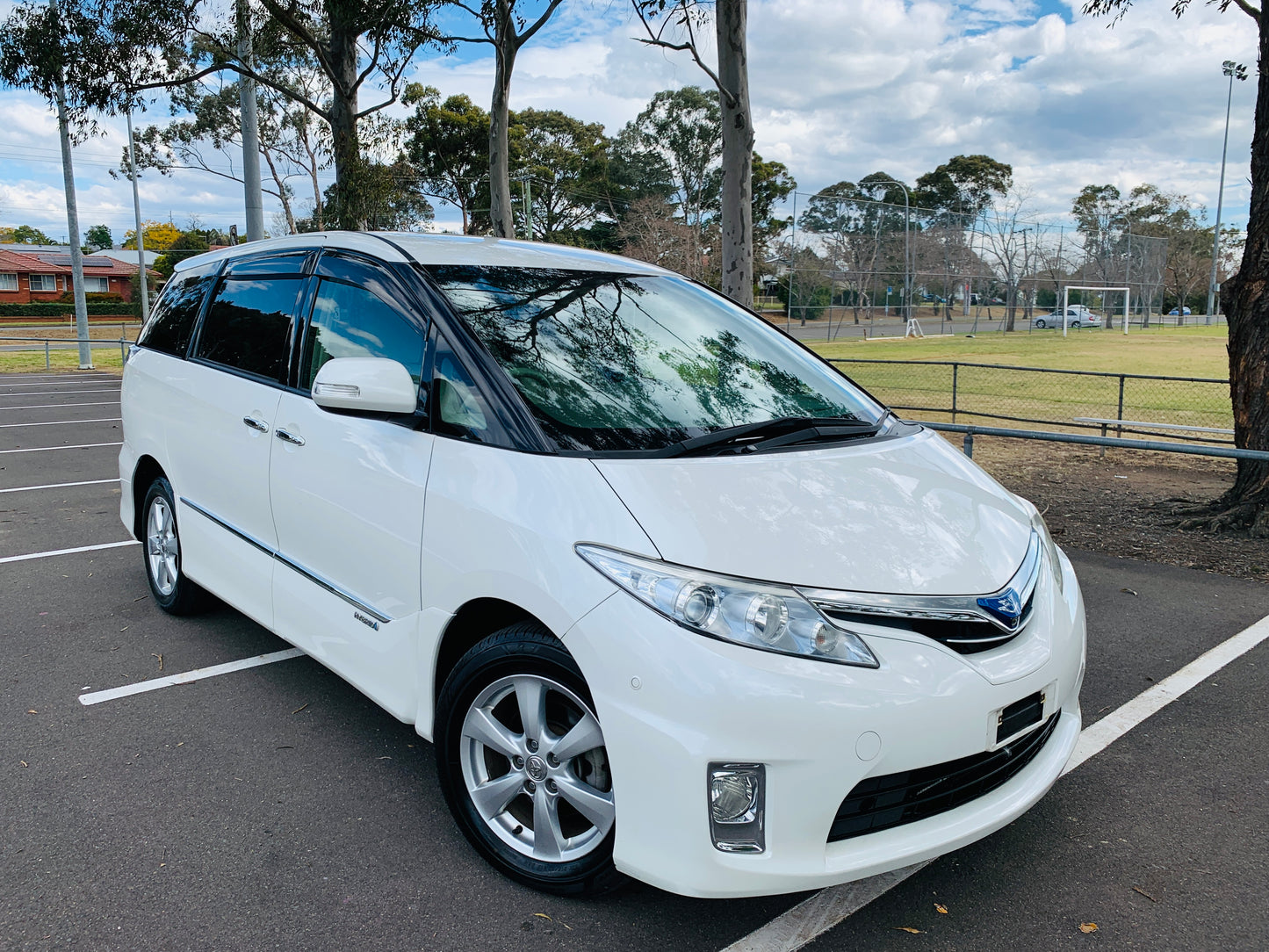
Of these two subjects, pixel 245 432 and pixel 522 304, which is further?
pixel 245 432

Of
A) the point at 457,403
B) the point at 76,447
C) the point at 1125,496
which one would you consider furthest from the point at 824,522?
the point at 76,447

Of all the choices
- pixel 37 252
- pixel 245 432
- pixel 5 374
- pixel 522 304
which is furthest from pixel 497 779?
pixel 37 252

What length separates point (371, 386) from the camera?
112 inches

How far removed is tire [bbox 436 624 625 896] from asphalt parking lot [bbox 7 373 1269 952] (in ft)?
0.41

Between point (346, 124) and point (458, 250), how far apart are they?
530 inches

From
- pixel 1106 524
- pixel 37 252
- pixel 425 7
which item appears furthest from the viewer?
pixel 37 252

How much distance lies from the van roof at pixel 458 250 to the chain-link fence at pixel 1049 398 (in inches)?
337

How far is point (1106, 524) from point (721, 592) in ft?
20.2

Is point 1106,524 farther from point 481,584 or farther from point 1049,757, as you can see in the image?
point 481,584

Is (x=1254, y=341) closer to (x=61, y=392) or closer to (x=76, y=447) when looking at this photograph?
(x=76, y=447)

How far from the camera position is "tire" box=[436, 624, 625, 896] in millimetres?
2455

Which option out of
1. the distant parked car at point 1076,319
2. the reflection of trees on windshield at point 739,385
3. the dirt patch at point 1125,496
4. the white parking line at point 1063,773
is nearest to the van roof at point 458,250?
the reflection of trees on windshield at point 739,385

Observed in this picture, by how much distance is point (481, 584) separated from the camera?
260 centimetres

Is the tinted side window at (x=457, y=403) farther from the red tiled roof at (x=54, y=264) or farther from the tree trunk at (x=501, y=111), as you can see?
the red tiled roof at (x=54, y=264)
